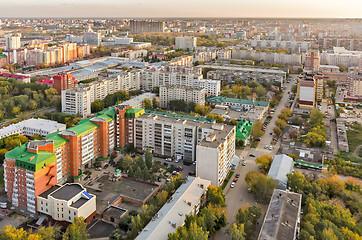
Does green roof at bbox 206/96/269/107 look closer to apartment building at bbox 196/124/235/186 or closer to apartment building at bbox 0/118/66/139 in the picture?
apartment building at bbox 196/124/235/186

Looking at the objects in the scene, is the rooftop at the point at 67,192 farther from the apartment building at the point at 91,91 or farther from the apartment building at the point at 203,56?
the apartment building at the point at 203,56

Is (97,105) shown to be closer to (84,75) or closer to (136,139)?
(136,139)

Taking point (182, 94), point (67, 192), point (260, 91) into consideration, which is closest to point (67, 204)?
point (67, 192)

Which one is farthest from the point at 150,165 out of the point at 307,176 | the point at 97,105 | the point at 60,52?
the point at 60,52

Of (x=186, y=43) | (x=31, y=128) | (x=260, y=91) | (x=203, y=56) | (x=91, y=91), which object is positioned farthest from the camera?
(x=186, y=43)

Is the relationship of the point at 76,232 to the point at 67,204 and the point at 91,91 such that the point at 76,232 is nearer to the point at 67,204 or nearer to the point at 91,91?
the point at 67,204

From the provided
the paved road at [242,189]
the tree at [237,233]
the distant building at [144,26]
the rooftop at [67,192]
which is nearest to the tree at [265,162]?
the paved road at [242,189]

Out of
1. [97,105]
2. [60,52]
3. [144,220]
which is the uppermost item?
[60,52]
